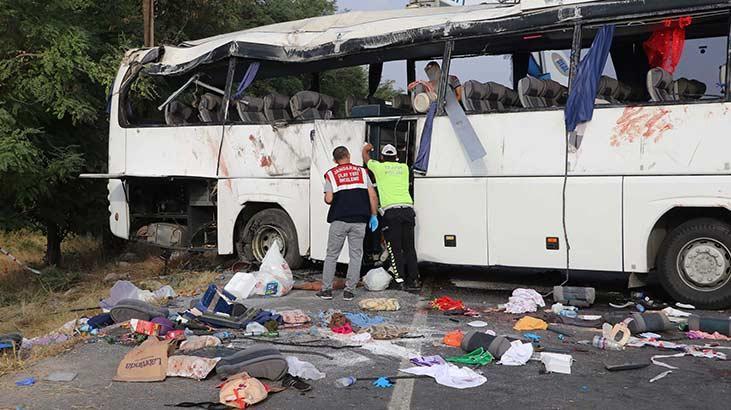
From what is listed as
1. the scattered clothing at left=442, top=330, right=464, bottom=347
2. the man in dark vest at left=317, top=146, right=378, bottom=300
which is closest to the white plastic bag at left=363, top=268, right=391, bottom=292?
the man in dark vest at left=317, top=146, right=378, bottom=300

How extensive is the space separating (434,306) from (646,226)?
2.31 m

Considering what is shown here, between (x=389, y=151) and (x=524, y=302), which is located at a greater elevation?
(x=389, y=151)

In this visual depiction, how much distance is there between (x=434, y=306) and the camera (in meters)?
8.68

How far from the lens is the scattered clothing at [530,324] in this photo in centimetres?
751

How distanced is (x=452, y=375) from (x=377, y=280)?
3.93m

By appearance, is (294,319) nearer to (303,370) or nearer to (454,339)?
(454,339)

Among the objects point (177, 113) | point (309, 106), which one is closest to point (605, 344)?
point (309, 106)

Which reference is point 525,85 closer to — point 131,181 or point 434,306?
point 434,306

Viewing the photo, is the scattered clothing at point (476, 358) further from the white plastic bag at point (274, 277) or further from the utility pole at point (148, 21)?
the utility pole at point (148, 21)

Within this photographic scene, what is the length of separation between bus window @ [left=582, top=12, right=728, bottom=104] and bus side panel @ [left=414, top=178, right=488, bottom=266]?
174cm

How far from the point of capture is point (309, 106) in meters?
11.2

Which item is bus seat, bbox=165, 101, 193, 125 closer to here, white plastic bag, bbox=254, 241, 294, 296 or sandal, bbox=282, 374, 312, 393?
white plastic bag, bbox=254, 241, 294, 296

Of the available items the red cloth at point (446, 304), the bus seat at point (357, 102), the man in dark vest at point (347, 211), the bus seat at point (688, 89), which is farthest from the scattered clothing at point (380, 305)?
the bus seat at point (688, 89)

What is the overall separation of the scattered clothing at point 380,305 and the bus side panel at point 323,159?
1.63 metres
